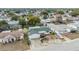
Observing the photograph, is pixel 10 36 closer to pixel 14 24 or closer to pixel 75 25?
pixel 14 24

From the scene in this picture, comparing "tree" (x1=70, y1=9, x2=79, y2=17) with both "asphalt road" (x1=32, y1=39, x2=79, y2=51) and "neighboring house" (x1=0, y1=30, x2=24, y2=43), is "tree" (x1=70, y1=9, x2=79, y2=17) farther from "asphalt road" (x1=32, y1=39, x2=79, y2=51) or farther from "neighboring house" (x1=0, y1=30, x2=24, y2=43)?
"neighboring house" (x1=0, y1=30, x2=24, y2=43)

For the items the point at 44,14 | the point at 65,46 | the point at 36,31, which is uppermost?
the point at 44,14

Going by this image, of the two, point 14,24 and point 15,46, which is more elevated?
point 14,24

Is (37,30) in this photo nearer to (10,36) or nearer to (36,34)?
(36,34)

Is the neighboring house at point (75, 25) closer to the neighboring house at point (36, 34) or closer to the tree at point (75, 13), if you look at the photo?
the tree at point (75, 13)

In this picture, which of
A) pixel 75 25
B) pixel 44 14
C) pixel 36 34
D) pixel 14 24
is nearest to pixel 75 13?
pixel 75 25

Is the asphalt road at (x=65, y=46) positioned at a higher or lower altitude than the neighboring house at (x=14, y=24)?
lower

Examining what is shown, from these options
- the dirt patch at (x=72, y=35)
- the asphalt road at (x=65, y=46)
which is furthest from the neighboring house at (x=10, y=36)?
the dirt patch at (x=72, y=35)

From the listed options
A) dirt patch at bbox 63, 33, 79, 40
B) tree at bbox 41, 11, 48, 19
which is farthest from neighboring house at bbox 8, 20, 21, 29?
dirt patch at bbox 63, 33, 79, 40

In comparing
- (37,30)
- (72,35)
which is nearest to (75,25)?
(72,35)
